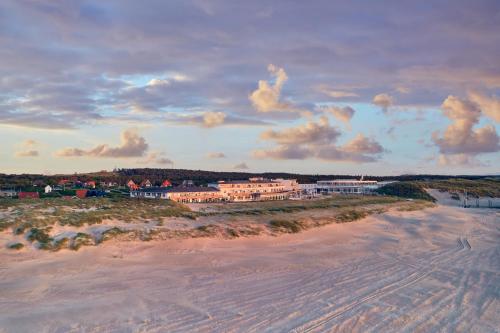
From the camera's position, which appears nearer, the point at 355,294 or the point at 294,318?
the point at 294,318

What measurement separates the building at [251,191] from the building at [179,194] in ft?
10.9

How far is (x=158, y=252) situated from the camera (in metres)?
19.4

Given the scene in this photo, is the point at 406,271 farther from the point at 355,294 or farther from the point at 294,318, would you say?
the point at 294,318

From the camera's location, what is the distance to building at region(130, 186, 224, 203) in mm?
54031

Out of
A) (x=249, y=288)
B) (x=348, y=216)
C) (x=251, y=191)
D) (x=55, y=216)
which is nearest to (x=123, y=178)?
(x=251, y=191)

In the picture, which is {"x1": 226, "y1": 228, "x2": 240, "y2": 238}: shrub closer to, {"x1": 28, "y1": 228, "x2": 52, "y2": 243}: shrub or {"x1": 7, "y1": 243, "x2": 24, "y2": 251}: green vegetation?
{"x1": 28, "y1": 228, "x2": 52, "y2": 243}: shrub

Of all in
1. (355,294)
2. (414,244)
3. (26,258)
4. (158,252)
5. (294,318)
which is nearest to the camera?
(294,318)

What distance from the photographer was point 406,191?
7381 centimetres

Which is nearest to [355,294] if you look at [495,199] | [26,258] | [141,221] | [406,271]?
[406,271]

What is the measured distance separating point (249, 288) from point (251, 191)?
56.3 m

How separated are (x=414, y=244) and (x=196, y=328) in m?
17.0

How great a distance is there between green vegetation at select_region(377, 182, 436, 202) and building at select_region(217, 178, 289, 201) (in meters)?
17.3

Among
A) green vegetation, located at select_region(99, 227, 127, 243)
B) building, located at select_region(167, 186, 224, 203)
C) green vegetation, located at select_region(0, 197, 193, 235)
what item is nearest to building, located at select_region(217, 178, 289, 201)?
building, located at select_region(167, 186, 224, 203)

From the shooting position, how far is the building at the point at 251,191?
6488 cm
